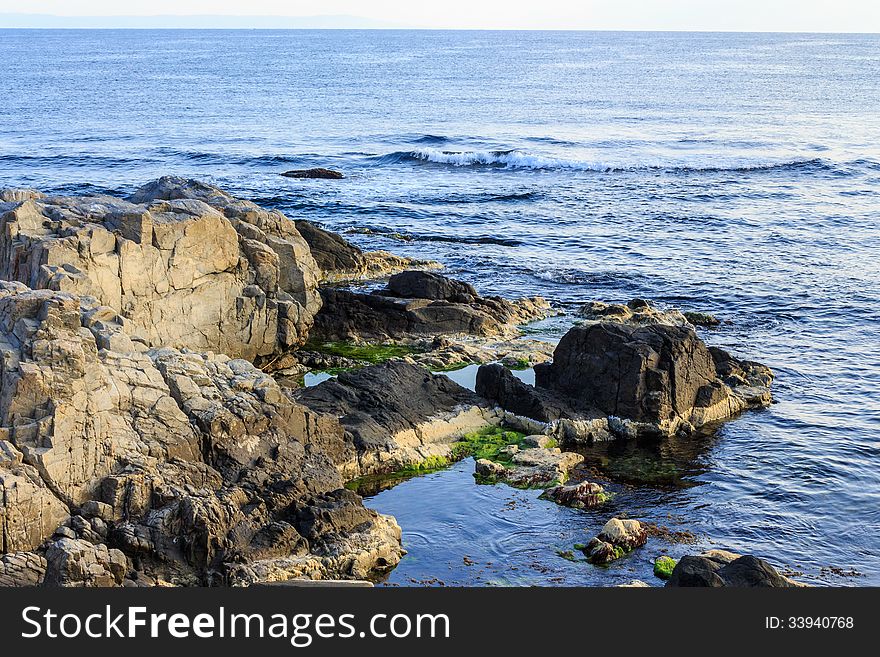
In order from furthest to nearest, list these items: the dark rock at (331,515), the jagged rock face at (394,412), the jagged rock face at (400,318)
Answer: the jagged rock face at (400,318), the jagged rock face at (394,412), the dark rock at (331,515)

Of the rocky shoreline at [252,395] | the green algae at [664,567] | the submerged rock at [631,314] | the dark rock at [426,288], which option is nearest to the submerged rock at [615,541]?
the rocky shoreline at [252,395]

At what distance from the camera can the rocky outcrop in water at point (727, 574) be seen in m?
16.5

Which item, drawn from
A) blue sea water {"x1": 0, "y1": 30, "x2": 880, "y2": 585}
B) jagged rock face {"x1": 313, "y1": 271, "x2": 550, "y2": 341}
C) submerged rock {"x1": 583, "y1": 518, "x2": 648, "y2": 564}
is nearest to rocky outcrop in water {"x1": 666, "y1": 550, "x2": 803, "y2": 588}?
blue sea water {"x1": 0, "y1": 30, "x2": 880, "y2": 585}

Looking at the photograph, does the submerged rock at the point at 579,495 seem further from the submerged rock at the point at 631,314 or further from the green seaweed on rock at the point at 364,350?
the submerged rock at the point at 631,314

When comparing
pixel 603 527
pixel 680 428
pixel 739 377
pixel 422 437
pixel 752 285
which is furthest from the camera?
pixel 752 285

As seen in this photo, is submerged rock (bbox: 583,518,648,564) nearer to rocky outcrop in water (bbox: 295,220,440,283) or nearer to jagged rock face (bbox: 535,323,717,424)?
jagged rock face (bbox: 535,323,717,424)

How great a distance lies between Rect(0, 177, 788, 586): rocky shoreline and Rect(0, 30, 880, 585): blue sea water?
1.33 m

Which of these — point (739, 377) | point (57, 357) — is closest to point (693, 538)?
point (739, 377)

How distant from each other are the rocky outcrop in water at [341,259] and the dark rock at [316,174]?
24.7 m

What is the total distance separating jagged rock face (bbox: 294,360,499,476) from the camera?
22703mm

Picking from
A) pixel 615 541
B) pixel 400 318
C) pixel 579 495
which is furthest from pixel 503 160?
pixel 615 541
